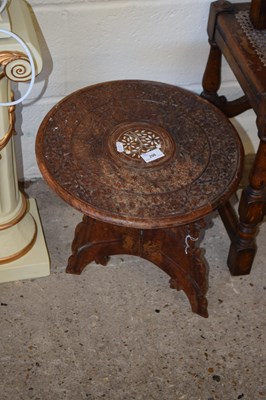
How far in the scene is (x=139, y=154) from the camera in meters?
1.47

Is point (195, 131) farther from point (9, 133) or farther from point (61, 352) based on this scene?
point (61, 352)

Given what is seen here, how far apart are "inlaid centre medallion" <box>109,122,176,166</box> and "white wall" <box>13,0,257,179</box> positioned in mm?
320

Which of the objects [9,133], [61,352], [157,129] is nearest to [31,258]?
[61,352]

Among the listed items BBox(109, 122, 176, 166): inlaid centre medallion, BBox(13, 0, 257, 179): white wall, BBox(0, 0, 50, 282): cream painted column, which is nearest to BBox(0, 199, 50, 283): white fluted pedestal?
BBox(0, 0, 50, 282): cream painted column

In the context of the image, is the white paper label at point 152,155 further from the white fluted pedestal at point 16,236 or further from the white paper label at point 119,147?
the white fluted pedestal at point 16,236

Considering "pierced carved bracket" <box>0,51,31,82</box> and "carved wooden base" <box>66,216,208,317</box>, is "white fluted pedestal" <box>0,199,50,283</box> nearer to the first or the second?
"carved wooden base" <box>66,216,208,317</box>

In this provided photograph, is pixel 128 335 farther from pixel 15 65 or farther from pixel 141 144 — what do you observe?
pixel 15 65

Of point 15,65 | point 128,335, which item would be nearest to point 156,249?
point 128,335

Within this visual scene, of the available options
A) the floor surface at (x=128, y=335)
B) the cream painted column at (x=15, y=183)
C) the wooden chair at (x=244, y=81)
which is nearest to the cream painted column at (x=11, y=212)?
the cream painted column at (x=15, y=183)

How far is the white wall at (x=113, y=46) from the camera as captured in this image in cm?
165

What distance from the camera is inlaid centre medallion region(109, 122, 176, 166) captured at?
1460 mm

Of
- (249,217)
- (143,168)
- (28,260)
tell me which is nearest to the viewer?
(143,168)

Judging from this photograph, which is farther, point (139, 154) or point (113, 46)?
point (113, 46)

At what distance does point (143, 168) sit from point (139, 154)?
0.04m
